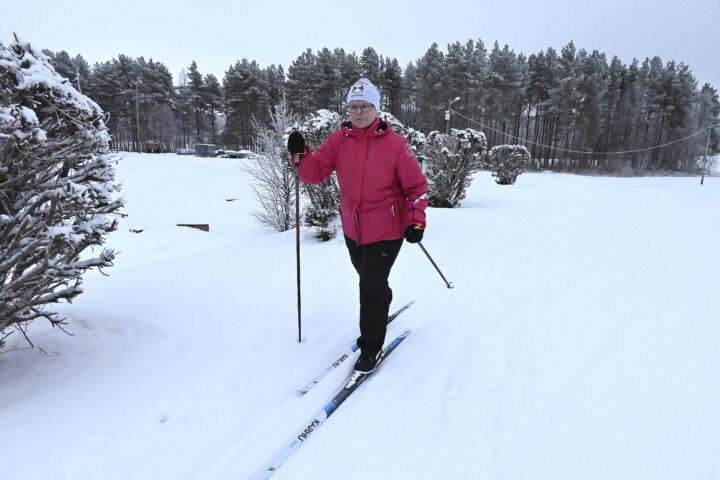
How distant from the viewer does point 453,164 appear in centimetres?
1198

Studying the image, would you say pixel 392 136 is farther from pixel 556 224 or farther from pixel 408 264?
pixel 556 224

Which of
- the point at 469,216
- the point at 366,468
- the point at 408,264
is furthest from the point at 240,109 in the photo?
the point at 366,468

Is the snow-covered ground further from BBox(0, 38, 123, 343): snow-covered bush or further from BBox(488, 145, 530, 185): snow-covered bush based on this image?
BBox(488, 145, 530, 185): snow-covered bush

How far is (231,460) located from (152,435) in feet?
1.68

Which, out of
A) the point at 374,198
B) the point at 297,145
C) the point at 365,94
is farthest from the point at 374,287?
the point at 365,94

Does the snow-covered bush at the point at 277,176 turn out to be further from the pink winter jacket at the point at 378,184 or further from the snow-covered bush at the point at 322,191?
the pink winter jacket at the point at 378,184

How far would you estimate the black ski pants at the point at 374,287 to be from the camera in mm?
2586

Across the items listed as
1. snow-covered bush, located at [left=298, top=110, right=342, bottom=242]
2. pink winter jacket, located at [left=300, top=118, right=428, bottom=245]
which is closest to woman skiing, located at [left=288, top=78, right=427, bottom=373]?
pink winter jacket, located at [left=300, top=118, right=428, bottom=245]

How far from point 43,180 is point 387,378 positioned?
2608 mm

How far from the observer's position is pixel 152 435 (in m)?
2.00

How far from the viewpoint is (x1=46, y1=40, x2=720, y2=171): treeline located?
4247cm

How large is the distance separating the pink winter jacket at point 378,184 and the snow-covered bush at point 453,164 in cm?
965

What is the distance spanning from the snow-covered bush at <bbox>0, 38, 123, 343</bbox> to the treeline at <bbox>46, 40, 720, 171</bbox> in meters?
42.2

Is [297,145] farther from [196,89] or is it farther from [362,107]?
[196,89]
